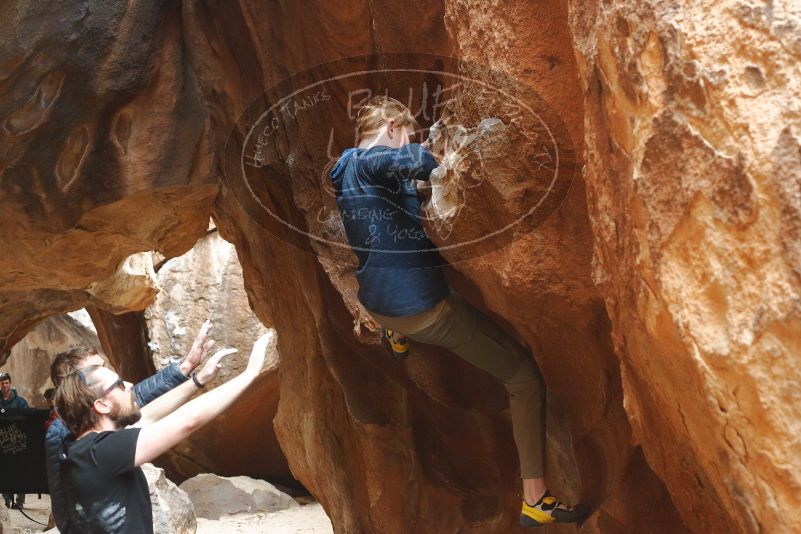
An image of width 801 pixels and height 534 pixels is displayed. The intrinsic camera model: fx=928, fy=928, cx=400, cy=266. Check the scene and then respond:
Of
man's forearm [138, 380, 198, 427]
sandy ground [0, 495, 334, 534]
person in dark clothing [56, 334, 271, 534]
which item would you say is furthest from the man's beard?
sandy ground [0, 495, 334, 534]

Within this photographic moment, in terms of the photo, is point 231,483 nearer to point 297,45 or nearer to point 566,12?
point 297,45

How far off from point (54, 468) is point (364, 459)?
2111mm

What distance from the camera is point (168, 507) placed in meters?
6.55

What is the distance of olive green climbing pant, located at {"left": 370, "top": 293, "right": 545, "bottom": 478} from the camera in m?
3.12

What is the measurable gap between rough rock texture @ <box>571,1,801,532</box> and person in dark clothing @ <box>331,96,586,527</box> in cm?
92

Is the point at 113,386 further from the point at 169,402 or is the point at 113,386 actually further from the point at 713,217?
the point at 713,217

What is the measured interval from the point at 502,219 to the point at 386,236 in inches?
17.3

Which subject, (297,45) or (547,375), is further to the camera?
(297,45)

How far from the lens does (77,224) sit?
4.66 meters

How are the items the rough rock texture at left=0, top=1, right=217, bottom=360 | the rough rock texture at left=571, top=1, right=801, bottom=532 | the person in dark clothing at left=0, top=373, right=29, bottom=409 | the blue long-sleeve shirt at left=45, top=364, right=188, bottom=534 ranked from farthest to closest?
the person in dark clothing at left=0, top=373, right=29, bottom=409
the rough rock texture at left=0, top=1, right=217, bottom=360
the blue long-sleeve shirt at left=45, top=364, right=188, bottom=534
the rough rock texture at left=571, top=1, right=801, bottom=532

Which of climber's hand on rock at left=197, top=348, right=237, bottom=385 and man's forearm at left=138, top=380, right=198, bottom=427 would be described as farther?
man's forearm at left=138, top=380, right=198, bottom=427

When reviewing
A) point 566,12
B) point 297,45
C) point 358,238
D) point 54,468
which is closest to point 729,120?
point 566,12

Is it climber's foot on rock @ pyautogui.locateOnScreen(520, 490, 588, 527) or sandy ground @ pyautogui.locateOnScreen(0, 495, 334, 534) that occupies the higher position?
climber's foot on rock @ pyautogui.locateOnScreen(520, 490, 588, 527)

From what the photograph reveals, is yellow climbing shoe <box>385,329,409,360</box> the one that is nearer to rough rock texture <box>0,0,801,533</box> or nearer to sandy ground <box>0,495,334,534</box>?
rough rock texture <box>0,0,801,533</box>
